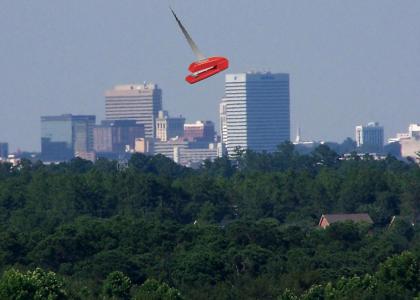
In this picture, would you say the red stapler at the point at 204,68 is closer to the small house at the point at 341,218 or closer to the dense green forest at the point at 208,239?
the dense green forest at the point at 208,239

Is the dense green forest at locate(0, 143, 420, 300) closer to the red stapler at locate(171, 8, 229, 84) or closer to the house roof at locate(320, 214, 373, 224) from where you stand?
the house roof at locate(320, 214, 373, 224)

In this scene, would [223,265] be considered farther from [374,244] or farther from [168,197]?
[168,197]

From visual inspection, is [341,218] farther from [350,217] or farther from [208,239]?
[208,239]

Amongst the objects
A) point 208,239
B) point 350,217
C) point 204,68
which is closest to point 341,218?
point 350,217

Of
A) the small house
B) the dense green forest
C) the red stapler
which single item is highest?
the red stapler

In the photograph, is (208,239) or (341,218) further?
(341,218)

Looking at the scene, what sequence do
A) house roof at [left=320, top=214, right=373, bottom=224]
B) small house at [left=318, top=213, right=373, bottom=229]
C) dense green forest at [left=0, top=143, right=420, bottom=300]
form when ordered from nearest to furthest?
dense green forest at [left=0, top=143, right=420, bottom=300] < small house at [left=318, top=213, right=373, bottom=229] < house roof at [left=320, top=214, right=373, bottom=224]

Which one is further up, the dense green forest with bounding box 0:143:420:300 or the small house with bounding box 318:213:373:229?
the dense green forest with bounding box 0:143:420:300

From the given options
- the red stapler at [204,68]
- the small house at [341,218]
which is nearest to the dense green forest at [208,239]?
the small house at [341,218]

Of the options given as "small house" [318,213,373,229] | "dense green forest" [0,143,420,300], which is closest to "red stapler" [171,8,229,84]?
"dense green forest" [0,143,420,300]
